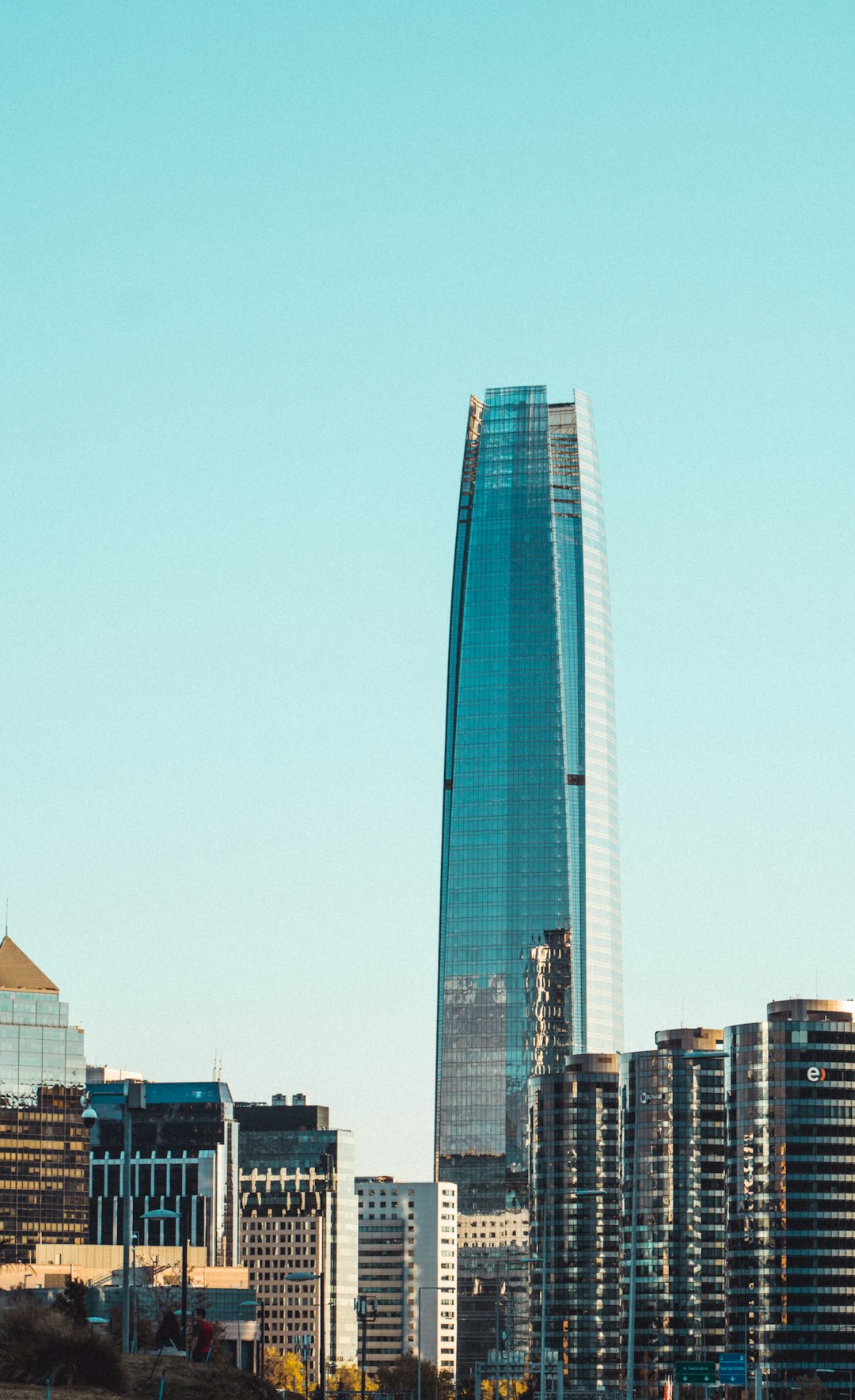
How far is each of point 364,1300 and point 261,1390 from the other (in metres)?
87.5

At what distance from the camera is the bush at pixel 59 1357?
162 feet

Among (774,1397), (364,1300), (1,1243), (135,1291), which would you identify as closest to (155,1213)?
(1,1243)

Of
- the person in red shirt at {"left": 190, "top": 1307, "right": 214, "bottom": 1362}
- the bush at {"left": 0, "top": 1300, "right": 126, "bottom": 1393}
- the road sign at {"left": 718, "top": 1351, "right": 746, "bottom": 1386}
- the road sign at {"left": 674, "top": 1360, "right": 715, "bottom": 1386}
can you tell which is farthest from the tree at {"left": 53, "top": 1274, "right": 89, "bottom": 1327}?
the road sign at {"left": 718, "top": 1351, "right": 746, "bottom": 1386}

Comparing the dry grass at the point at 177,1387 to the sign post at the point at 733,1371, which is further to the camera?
the sign post at the point at 733,1371

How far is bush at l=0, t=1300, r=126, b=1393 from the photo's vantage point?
49.2 metres

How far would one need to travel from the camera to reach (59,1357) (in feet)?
163

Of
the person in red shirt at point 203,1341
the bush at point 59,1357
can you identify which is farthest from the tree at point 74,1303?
the bush at point 59,1357

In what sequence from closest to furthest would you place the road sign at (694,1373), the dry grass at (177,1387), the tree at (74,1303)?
the dry grass at (177,1387)
the tree at (74,1303)
the road sign at (694,1373)

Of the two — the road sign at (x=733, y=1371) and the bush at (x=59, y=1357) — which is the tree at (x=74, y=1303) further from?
the road sign at (x=733, y=1371)

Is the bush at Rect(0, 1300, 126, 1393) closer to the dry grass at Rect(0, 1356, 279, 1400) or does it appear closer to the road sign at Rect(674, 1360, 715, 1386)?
the dry grass at Rect(0, 1356, 279, 1400)

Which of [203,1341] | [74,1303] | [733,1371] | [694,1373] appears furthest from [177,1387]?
[733,1371]

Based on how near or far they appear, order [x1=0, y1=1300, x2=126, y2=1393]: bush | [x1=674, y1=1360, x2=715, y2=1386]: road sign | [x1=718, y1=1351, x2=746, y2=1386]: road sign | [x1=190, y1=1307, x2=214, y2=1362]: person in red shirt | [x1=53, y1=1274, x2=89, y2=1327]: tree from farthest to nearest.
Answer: [x1=718, y1=1351, x2=746, y2=1386]: road sign, [x1=674, y1=1360, x2=715, y2=1386]: road sign, [x1=190, y1=1307, x2=214, y2=1362]: person in red shirt, [x1=53, y1=1274, x2=89, y2=1327]: tree, [x1=0, y1=1300, x2=126, y2=1393]: bush

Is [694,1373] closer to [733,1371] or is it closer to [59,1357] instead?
[733,1371]

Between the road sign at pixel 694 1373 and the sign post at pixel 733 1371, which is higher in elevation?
the road sign at pixel 694 1373
